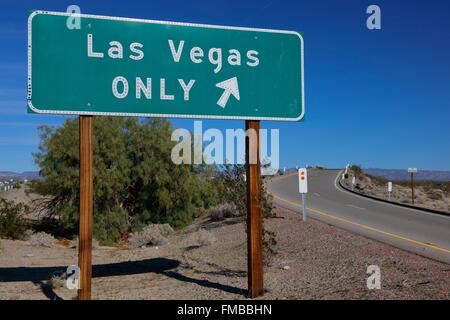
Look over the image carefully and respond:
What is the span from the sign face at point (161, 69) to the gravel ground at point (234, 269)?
2987mm

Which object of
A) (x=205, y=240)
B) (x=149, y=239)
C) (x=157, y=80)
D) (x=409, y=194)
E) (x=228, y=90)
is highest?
(x=157, y=80)

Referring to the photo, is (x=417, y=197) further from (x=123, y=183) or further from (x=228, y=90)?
(x=228, y=90)

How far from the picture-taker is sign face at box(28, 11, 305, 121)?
221 inches

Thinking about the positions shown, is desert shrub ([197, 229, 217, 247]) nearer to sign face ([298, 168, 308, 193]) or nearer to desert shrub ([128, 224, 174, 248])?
desert shrub ([128, 224, 174, 248])

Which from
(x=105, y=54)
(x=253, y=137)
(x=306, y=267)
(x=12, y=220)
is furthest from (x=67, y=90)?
(x=12, y=220)

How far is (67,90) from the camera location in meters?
5.65

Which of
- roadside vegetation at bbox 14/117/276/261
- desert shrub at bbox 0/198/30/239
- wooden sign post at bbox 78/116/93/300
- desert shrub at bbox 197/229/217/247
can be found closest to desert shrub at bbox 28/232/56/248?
desert shrub at bbox 0/198/30/239

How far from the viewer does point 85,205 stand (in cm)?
561

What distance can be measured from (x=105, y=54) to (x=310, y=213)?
48.4 feet

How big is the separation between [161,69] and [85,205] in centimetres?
218

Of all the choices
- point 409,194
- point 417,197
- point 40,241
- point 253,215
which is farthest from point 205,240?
point 409,194

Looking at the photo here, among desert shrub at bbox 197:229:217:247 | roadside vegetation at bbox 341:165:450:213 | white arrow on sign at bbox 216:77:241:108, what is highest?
white arrow on sign at bbox 216:77:241:108

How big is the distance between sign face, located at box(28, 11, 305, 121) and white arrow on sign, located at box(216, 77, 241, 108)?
15 mm
